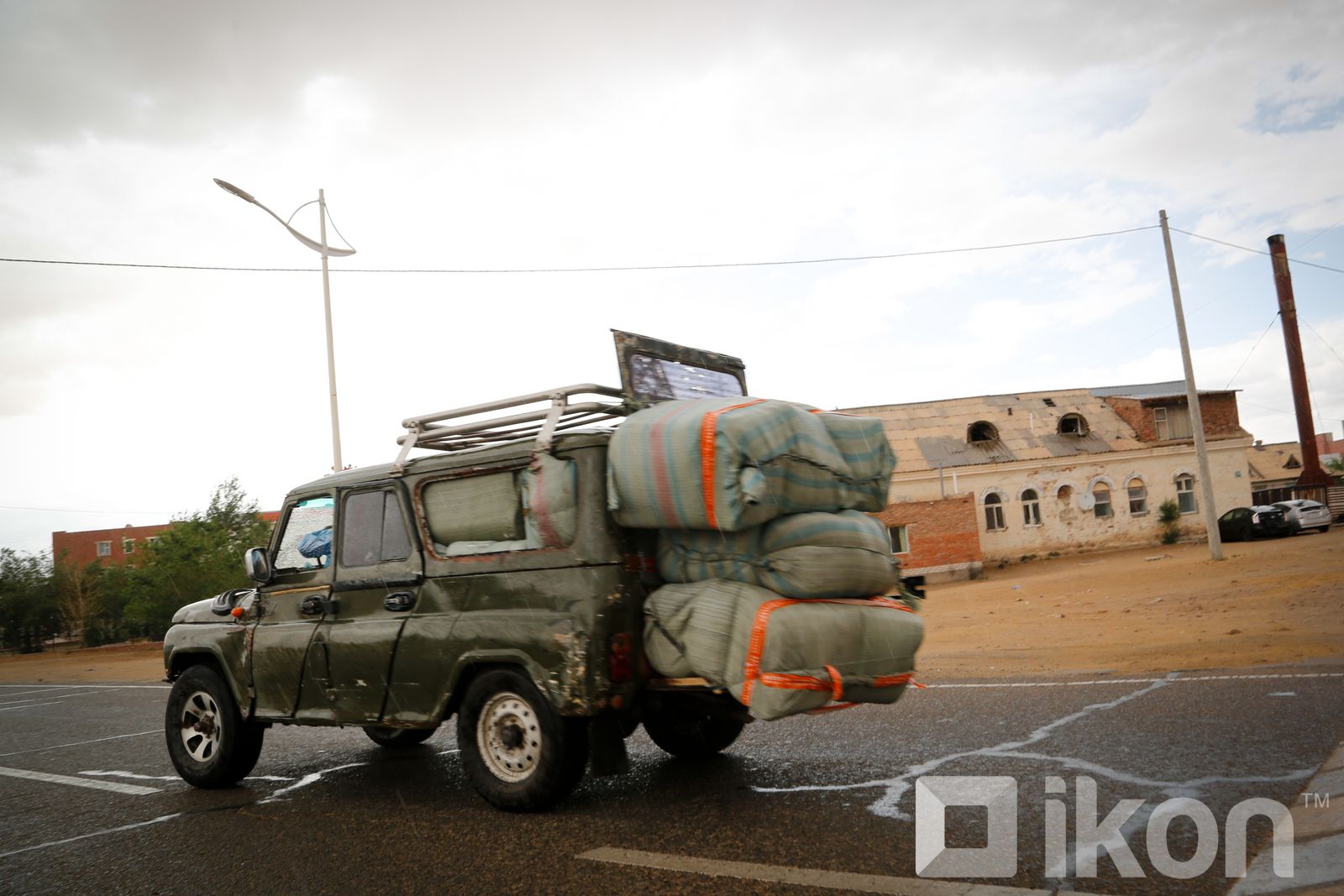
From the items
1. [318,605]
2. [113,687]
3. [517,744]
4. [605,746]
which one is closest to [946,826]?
[605,746]

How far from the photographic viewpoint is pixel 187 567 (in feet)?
111

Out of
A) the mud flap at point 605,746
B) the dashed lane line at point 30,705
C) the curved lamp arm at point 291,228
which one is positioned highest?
the curved lamp arm at point 291,228

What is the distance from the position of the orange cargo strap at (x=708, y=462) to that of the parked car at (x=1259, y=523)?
1474 inches

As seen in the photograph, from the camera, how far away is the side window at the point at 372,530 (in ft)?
20.5

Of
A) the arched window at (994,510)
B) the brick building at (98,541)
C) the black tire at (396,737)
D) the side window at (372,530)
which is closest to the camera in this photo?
the side window at (372,530)

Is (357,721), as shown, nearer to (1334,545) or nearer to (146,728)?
(146,728)

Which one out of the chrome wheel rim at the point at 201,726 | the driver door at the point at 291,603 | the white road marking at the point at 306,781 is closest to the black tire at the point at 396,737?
the white road marking at the point at 306,781

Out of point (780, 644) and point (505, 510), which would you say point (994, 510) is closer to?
point (505, 510)

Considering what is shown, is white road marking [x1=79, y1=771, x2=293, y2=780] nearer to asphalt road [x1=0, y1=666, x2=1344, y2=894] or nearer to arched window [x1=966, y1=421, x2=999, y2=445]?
asphalt road [x1=0, y1=666, x2=1344, y2=894]

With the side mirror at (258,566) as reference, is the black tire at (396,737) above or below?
below

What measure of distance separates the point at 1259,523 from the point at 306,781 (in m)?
38.7

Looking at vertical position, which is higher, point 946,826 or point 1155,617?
point 946,826

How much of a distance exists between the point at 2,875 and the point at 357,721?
1.93 metres

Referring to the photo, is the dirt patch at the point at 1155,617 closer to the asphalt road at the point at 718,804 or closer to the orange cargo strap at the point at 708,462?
the asphalt road at the point at 718,804
